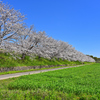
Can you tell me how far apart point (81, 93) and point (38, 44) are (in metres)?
29.5

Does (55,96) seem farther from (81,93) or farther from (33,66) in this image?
(33,66)

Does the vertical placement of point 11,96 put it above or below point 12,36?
below

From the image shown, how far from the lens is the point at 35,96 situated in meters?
6.81

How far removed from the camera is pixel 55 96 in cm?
679

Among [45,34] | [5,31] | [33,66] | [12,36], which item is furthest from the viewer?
[45,34]

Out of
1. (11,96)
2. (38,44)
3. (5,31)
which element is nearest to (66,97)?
(11,96)

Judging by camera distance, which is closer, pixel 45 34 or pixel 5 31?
pixel 5 31

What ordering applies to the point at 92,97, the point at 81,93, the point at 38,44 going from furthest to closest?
1. the point at 38,44
2. the point at 81,93
3. the point at 92,97

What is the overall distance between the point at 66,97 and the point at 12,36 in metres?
17.4

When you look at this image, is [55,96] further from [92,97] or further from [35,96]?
[92,97]

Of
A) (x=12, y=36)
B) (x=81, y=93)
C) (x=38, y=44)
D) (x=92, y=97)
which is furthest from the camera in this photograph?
(x=38, y=44)

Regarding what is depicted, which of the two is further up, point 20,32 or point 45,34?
point 45,34

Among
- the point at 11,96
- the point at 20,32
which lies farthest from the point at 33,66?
the point at 11,96

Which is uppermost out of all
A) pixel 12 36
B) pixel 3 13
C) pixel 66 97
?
pixel 3 13
